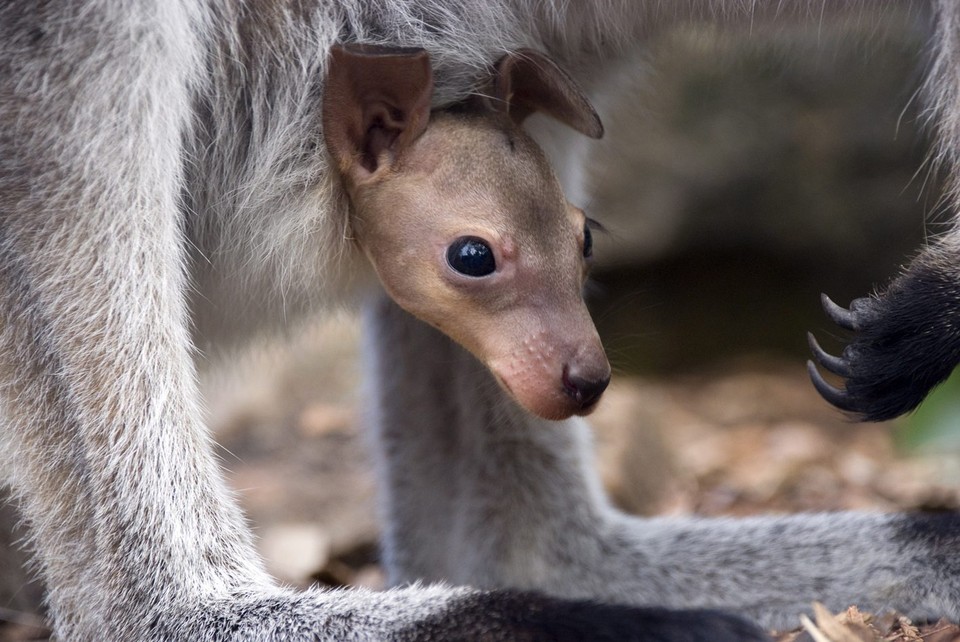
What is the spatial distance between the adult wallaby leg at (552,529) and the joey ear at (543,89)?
A: 3.33 feet

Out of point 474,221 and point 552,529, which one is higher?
point 474,221

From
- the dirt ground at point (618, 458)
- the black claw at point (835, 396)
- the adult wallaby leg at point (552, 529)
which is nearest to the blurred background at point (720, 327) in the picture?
the dirt ground at point (618, 458)

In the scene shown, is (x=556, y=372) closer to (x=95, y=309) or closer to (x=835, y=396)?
(x=835, y=396)

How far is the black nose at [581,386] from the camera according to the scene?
2.98 meters

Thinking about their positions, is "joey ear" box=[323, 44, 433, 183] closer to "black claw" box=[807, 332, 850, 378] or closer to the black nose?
the black nose

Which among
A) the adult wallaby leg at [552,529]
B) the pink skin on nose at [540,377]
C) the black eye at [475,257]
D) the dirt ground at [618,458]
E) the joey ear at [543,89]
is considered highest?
the joey ear at [543,89]

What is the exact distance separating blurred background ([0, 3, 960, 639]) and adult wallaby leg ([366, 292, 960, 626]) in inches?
30.2

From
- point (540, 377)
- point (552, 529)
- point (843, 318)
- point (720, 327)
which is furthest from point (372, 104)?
point (720, 327)

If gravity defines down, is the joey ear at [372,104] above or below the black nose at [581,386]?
above

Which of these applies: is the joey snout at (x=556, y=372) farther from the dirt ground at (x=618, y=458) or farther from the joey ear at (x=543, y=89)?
the dirt ground at (x=618, y=458)

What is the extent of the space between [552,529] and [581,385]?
1.32 metres

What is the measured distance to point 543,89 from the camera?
3398mm

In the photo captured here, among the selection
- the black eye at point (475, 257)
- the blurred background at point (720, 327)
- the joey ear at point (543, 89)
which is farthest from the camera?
the blurred background at point (720, 327)

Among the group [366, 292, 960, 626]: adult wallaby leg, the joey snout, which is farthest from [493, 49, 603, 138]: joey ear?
[366, 292, 960, 626]: adult wallaby leg
